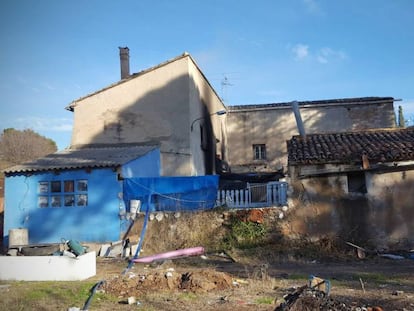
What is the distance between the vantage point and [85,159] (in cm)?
1712

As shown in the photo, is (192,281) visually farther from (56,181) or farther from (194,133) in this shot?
(194,133)

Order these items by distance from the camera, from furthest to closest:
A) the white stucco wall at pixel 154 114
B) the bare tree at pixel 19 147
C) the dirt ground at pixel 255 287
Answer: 1. the bare tree at pixel 19 147
2. the white stucco wall at pixel 154 114
3. the dirt ground at pixel 255 287

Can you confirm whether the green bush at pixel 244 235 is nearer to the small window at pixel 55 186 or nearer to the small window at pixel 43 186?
the small window at pixel 55 186

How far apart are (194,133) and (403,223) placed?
11005mm

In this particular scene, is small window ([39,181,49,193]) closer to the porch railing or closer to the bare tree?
the porch railing

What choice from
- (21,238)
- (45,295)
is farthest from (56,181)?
(45,295)

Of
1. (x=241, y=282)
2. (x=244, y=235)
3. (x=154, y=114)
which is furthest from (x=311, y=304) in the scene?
(x=154, y=114)

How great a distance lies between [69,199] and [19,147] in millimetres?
26036

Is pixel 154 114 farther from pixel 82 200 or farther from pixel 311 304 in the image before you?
pixel 311 304

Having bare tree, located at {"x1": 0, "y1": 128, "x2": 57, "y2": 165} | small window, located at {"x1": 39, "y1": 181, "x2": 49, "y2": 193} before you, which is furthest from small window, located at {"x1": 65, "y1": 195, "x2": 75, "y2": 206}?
bare tree, located at {"x1": 0, "y1": 128, "x2": 57, "y2": 165}

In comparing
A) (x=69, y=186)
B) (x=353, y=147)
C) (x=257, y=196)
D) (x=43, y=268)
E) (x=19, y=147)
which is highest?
(x=19, y=147)

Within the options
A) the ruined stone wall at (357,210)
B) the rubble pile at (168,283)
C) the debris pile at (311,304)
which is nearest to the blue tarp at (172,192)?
the ruined stone wall at (357,210)

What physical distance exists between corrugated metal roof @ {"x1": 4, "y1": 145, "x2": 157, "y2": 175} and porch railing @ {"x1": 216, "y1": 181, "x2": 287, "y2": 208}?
13.9ft

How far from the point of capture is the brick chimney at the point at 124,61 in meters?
23.7
